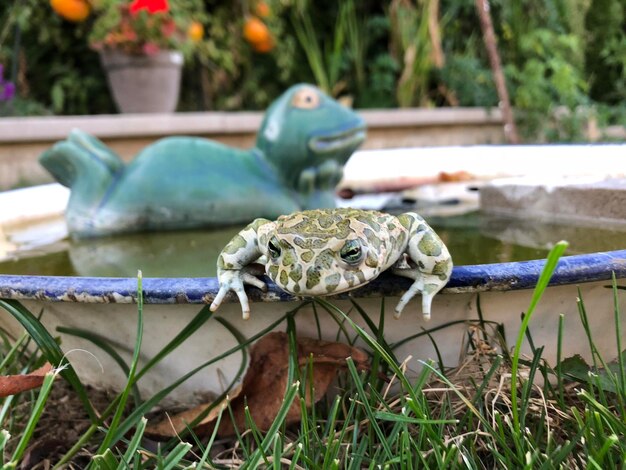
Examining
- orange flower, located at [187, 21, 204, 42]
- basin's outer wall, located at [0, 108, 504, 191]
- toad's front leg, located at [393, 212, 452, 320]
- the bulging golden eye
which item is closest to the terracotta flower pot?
orange flower, located at [187, 21, 204, 42]

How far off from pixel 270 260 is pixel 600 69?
5509 mm

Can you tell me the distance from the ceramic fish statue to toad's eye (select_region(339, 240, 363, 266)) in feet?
2.92

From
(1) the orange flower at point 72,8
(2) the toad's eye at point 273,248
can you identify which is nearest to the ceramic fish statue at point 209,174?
(2) the toad's eye at point 273,248

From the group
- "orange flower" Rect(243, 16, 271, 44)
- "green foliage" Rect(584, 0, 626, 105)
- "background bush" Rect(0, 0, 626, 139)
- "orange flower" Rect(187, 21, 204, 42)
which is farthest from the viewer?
"green foliage" Rect(584, 0, 626, 105)

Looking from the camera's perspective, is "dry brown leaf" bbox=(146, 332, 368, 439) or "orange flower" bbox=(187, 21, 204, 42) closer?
"dry brown leaf" bbox=(146, 332, 368, 439)

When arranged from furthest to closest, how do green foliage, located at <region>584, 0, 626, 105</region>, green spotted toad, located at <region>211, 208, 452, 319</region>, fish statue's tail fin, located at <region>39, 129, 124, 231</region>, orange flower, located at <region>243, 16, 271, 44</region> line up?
green foliage, located at <region>584, 0, 626, 105</region> → orange flower, located at <region>243, 16, 271, 44</region> → fish statue's tail fin, located at <region>39, 129, 124, 231</region> → green spotted toad, located at <region>211, 208, 452, 319</region>

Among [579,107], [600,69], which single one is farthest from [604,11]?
[579,107]

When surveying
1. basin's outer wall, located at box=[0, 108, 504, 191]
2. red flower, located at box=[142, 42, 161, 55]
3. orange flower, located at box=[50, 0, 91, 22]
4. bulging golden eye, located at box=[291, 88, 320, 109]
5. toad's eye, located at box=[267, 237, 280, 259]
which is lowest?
basin's outer wall, located at box=[0, 108, 504, 191]

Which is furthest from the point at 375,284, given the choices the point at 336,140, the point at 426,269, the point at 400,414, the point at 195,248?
the point at 336,140

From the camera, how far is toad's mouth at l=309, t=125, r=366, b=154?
157 cm

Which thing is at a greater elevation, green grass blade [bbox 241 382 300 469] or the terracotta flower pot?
the terracotta flower pot

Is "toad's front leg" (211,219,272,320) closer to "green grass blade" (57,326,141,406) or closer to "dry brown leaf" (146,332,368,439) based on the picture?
"dry brown leaf" (146,332,368,439)

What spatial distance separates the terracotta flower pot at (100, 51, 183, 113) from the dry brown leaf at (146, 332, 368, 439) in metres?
2.92

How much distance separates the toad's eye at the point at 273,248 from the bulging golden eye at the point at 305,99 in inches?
35.3
